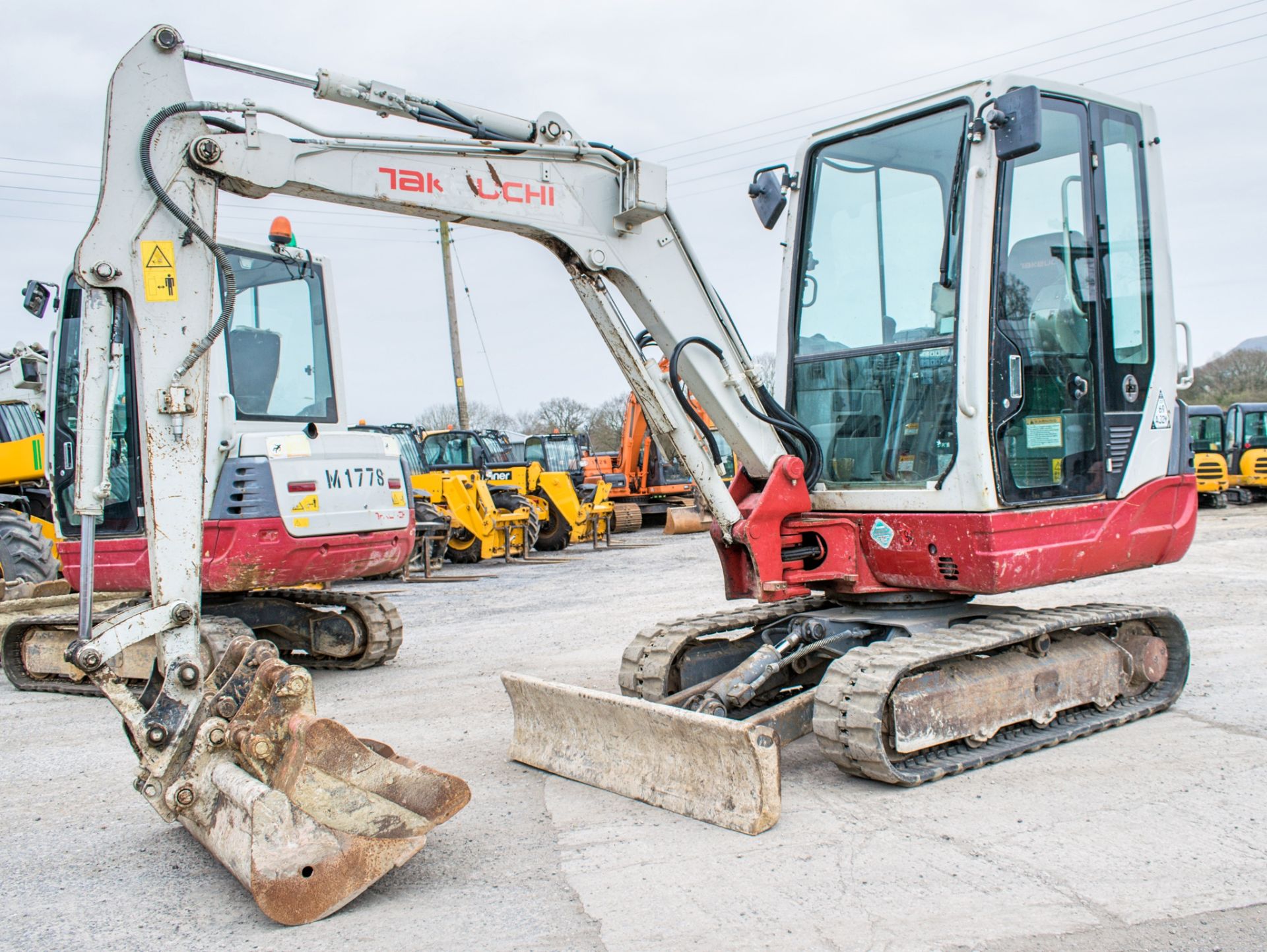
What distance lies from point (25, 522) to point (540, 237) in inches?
283

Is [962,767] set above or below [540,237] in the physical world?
below

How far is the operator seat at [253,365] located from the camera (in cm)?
716

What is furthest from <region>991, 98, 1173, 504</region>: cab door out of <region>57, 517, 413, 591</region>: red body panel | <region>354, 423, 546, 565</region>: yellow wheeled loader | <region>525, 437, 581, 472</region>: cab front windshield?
<region>525, 437, 581, 472</region>: cab front windshield

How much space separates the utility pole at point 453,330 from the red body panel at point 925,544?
20.5 m

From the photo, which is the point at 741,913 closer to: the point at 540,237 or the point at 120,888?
the point at 120,888

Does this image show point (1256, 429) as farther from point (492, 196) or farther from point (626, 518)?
point (492, 196)

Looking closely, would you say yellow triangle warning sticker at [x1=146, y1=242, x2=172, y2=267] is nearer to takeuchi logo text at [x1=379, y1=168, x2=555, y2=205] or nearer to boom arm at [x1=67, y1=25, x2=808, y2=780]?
boom arm at [x1=67, y1=25, x2=808, y2=780]

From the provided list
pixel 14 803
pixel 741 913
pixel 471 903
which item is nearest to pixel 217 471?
pixel 14 803

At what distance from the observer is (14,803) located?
4602 mm

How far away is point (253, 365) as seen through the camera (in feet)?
23.9

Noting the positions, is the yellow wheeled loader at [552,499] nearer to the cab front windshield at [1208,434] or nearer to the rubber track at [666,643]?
the rubber track at [666,643]

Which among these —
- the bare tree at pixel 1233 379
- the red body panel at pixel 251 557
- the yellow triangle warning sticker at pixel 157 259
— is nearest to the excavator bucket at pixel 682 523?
the red body panel at pixel 251 557

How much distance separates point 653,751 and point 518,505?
12296 mm

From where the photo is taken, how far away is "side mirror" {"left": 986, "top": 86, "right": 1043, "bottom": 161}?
4.42 m
